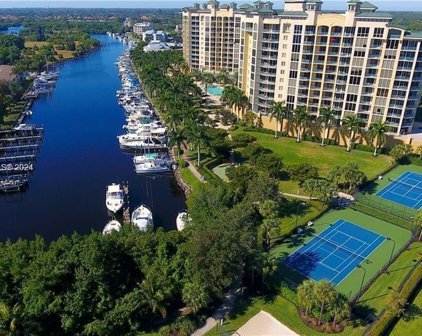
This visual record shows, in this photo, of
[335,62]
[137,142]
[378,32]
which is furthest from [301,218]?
[378,32]

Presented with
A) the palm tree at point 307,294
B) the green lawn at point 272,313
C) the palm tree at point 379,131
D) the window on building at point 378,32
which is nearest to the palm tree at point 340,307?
the palm tree at point 307,294

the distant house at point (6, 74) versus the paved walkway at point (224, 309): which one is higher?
the distant house at point (6, 74)

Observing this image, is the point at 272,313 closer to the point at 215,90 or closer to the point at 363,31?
the point at 363,31

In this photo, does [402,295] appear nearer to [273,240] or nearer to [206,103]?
[273,240]

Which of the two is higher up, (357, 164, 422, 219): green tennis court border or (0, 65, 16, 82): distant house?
(0, 65, 16, 82): distant house

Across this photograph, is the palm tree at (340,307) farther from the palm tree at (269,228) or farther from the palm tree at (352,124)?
the palm tree at (352,124)

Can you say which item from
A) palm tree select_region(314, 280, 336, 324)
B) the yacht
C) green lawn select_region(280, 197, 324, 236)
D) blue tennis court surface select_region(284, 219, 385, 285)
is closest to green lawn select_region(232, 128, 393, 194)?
green lawn select_region(280, 197, 324, 236)

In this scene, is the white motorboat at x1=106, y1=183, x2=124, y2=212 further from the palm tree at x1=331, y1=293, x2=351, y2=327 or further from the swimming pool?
the swimming pool
